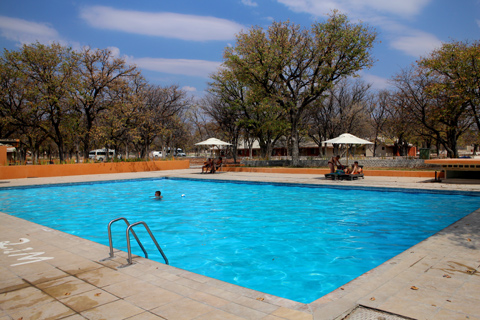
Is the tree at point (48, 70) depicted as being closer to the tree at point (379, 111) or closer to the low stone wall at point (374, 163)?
the low stone wall at point (374, 163)

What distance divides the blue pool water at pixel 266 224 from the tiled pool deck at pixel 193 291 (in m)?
1.61

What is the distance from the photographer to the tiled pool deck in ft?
10.3

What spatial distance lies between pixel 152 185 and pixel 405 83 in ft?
79.3

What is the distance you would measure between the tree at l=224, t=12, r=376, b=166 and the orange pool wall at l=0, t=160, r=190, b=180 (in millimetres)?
10572

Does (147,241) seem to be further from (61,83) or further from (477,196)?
(61,83)

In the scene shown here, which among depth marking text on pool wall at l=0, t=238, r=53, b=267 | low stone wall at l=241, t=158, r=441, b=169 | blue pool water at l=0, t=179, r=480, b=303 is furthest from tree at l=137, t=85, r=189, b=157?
depth marking text on pool wall at l=0, t=238, r=53, b=267

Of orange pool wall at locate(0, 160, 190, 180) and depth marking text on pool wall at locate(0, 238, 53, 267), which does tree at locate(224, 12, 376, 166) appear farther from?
depth marking text on pool wall at locate(0, 238, 53, 267)

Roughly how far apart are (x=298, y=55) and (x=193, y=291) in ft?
75.7

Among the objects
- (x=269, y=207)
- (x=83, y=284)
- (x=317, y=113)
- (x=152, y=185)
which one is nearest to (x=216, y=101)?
(x=317, y=113)

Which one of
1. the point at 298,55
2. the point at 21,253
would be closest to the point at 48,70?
the point at 298,55

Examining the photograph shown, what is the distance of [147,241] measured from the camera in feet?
27.1

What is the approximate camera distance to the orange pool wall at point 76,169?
2089 centimetres

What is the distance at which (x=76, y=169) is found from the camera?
23.8m

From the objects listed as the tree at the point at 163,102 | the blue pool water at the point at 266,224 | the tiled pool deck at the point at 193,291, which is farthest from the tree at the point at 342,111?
the tiled pool deck at the point at 193,291
